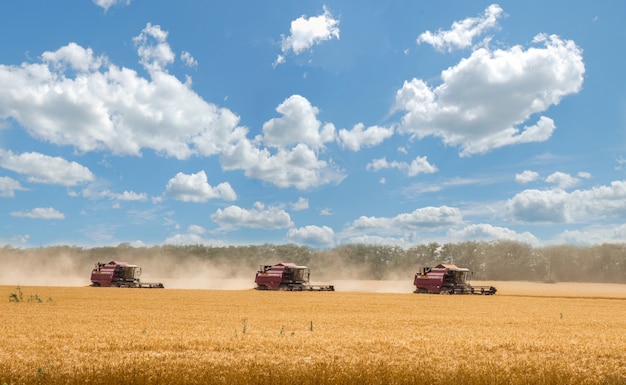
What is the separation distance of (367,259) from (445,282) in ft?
287

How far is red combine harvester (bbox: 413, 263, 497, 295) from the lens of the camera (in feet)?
203

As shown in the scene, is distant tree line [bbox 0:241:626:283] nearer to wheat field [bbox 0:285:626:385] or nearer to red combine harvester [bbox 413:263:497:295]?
red combine harvester [bbox 413:263:497:295]

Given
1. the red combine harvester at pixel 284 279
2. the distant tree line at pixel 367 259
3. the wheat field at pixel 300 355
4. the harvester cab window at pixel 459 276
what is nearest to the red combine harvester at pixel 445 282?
the harvester cab window at pixel 459 276

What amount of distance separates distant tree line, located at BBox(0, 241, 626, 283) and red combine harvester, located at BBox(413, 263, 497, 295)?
63265 millimetres

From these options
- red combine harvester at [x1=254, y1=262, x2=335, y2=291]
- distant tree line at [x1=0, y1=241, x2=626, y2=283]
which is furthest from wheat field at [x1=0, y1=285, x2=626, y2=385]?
distant tree line at [x1=0, y1=241, x2=626, y2=283]

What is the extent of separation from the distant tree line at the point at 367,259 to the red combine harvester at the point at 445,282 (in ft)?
208

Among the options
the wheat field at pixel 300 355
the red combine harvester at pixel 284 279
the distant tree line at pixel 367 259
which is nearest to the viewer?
the wheat field at pixel 300 355

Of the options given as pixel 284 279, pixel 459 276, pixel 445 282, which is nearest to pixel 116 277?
pixel 284 279

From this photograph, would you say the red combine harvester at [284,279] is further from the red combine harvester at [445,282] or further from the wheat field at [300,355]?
the wheat field at [300,355]

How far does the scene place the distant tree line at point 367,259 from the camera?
424ft

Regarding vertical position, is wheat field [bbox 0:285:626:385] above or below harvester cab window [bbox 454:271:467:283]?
below

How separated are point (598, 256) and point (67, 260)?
137 m

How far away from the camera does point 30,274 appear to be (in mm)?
123750

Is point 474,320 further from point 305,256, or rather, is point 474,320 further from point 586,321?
point 305,256
